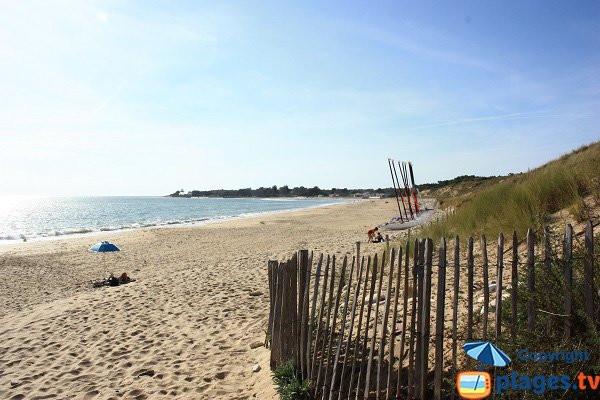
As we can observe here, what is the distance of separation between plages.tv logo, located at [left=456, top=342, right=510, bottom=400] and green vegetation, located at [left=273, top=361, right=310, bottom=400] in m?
1.71

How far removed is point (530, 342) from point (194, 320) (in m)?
6.09

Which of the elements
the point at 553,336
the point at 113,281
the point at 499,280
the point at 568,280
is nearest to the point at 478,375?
the point at 553,336

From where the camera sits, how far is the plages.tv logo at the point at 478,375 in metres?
2.65

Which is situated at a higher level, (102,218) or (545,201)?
(545,201)

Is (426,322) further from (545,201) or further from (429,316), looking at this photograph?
(545,201)

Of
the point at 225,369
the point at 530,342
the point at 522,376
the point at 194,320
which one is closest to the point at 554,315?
the point at 530,342

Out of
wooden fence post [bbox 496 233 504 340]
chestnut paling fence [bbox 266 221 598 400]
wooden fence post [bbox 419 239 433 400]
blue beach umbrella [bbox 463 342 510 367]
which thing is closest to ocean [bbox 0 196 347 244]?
chestnut paling fence [bbox 266 221 598 400]

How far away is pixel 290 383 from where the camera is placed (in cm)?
445

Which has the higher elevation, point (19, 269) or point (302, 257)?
point (302, 257)

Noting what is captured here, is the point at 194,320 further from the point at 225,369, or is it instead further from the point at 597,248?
the point at 597,248

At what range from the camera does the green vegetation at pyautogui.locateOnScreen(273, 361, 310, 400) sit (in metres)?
4.16

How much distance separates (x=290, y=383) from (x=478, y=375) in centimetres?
214

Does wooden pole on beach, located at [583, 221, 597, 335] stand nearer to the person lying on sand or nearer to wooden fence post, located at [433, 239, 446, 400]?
wooden fence post, located at [433, 239, 446, 400]

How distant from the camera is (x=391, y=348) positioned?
3.51 metres
